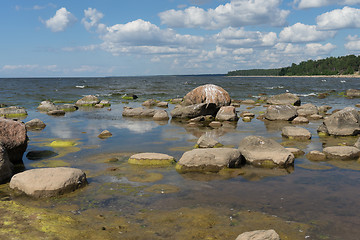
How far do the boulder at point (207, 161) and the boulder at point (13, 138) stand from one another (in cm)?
492

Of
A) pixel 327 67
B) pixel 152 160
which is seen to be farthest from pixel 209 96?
pixel 327 67

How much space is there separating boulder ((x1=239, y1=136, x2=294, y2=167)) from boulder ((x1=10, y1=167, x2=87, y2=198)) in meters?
4.91

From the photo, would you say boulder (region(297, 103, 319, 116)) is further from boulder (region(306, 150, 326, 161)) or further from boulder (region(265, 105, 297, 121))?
boulder (region(306, 150, 326, 161))

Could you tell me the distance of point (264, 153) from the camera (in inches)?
378

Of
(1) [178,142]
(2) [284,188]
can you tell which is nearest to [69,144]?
(1) [178,142]

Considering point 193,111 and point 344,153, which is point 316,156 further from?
point 193,111

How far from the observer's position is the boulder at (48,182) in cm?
684

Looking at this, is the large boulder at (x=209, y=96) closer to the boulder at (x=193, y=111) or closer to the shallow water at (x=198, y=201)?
the boulder at (x=193, y=111)

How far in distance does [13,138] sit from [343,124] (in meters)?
13.0

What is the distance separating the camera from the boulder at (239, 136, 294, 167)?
9.23m

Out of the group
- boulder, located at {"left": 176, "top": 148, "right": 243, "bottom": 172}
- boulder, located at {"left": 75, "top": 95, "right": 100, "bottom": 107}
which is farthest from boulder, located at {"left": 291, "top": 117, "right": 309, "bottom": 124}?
A: boulder, located at {"left": 75, "top": 95, "right": 100, "bottom": 107}

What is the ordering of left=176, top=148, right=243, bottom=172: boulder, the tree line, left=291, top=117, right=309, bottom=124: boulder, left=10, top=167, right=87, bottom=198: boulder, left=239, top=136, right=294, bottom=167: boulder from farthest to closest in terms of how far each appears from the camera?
the tree line < left=291, top=117, right=309, bottom=124: boulder < left=239, top=136, right=294, bottom=167: boulder < left=176, top=148, right=243, bottom=172: boulder < left=10, top=167, right=87, bottom=198: boulder

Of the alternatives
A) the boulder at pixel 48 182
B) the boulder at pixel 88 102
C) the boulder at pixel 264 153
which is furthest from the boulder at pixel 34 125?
the boulder at pixel 88 102

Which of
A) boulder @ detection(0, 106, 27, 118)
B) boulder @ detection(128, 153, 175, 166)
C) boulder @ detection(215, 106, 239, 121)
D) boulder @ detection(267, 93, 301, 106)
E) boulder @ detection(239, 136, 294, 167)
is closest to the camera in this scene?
boulder @ detection(239, 136, 294, 167)
